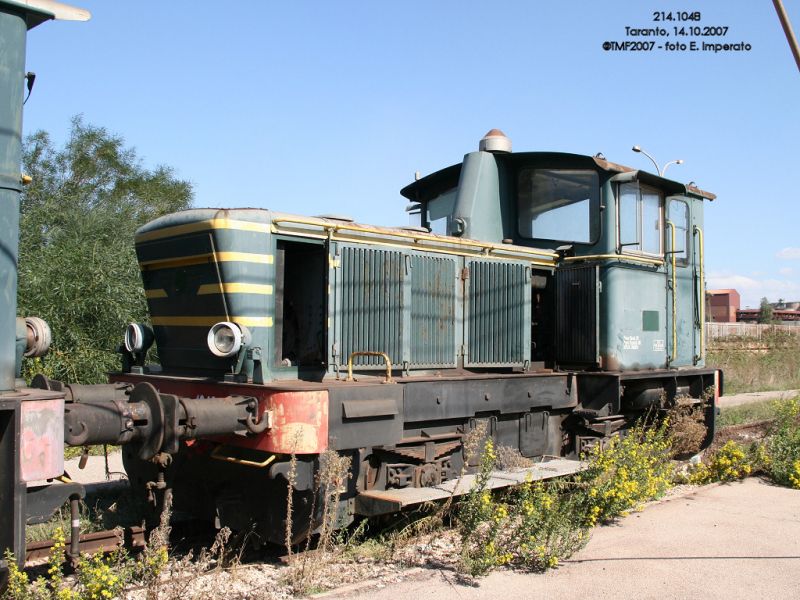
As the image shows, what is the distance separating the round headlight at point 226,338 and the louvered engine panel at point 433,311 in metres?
1.69

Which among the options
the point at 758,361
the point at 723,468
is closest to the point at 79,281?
the point at 723,468

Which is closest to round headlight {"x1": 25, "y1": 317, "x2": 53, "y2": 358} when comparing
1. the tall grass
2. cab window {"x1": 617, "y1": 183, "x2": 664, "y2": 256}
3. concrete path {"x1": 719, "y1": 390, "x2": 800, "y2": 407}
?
cab window {"x1": 617, "y1": 183, "x2": 664, "y2": 256}

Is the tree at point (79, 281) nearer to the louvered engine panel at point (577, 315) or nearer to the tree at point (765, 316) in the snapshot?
the louvered engine panel at point (577, 315)

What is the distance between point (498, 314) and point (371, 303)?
1592mm

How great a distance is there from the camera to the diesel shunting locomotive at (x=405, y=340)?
5309 mm

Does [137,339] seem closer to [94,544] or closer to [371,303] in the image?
[371,303]

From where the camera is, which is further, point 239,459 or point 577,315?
point 577,315

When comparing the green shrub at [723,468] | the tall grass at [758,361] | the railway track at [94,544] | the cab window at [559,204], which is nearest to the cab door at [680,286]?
the green shrub at [723,468]

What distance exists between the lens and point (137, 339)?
262 inches

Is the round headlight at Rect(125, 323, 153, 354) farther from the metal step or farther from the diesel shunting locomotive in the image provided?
the metal step

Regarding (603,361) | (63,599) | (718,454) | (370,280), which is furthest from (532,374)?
(63,599)

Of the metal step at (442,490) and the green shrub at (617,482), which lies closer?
the metal step at (442,490)

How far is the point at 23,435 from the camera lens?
3.78m

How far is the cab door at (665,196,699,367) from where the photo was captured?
866cm
